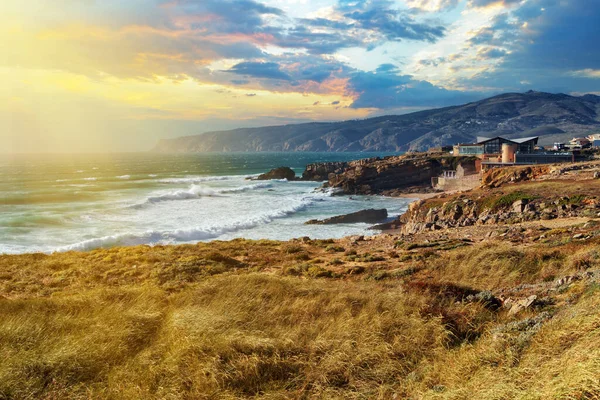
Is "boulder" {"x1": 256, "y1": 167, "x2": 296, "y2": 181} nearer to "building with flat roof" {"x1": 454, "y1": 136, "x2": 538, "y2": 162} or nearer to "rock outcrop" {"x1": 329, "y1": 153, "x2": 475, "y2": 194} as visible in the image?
"rock outcrop" {"x1": 329, "y1": 153, "x2": 475, "y2": 194}

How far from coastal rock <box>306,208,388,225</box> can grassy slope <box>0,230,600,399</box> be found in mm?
30235

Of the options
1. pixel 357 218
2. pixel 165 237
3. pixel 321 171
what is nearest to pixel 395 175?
pixel 321 171

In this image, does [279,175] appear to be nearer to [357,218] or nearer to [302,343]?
[357,218]

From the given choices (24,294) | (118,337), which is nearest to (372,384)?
(118,337)

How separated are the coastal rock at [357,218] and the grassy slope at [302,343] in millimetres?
30235

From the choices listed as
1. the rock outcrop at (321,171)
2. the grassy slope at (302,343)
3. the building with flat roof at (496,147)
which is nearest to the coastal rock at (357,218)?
the grassy slope at (302,343)

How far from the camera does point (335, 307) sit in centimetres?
830

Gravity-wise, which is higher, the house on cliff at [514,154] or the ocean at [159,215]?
the house on cliff at [514,154]

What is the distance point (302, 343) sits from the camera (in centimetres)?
686

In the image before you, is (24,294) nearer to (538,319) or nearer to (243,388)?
(243,388)

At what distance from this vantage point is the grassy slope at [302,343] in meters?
5.50

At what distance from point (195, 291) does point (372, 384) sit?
5.66 meters

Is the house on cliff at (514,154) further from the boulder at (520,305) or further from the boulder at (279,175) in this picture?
the boulder at (520,305)

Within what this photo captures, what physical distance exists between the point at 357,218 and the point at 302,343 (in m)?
37.1
